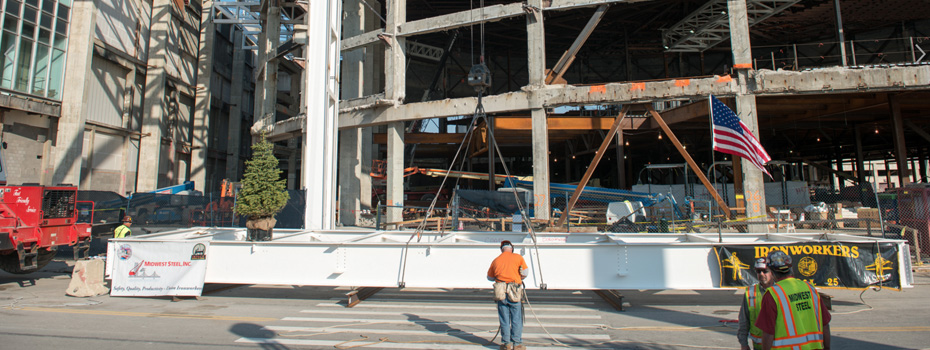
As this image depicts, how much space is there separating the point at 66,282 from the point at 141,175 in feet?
70.5

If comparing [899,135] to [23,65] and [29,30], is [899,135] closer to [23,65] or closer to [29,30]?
[23,65]

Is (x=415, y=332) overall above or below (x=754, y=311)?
below

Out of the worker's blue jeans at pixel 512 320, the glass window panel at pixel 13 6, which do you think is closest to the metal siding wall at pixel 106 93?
the glass window panel at pixel 13 6

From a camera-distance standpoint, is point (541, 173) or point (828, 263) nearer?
point (828, 263)

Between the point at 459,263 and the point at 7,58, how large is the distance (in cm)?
2409

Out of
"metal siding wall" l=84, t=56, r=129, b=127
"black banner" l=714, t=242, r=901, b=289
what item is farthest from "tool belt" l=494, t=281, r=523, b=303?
"metal siding wall" l=84, t=56, r=129, b=127

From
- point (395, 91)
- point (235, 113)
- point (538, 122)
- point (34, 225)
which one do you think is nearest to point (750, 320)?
point (34, 225)

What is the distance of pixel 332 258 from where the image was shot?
8.05 meters

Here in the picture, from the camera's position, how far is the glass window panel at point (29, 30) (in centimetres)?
2047

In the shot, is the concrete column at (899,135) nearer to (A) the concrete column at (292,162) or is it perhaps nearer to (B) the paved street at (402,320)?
(B) the paved street at (402,320)

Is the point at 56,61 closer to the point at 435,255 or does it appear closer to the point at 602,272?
the point at 435,255

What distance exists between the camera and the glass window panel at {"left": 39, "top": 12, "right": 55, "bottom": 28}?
21.1 metres

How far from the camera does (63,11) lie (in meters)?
22.3

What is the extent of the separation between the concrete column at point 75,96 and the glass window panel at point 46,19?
1096mm
